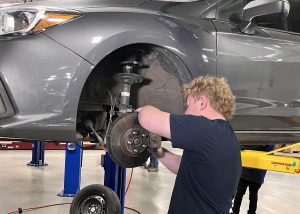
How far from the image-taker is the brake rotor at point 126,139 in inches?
67.7

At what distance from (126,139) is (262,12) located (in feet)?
3.23

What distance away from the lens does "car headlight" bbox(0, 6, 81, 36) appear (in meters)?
1.63

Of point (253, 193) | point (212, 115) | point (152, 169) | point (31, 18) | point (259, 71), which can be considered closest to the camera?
point (212, 115)

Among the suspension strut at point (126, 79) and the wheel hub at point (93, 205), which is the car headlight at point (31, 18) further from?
the wheel hub at point (93, 205)

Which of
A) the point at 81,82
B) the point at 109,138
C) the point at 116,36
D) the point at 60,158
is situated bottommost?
the point at 60,158

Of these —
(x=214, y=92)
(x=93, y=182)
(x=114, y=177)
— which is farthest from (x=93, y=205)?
(x=93, y=182)

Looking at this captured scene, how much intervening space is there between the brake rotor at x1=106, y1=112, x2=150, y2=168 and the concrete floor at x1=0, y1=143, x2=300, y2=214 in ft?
9.10

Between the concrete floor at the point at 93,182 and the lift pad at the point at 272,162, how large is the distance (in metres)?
2.11

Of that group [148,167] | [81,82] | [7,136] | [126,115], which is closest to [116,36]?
[81,82]

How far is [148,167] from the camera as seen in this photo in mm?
7543

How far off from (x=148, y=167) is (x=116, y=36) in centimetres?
608

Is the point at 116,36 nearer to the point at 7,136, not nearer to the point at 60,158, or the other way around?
the point at 7,136

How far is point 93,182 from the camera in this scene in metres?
5.98

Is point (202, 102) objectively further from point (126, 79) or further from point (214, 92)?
point (126, 79)
